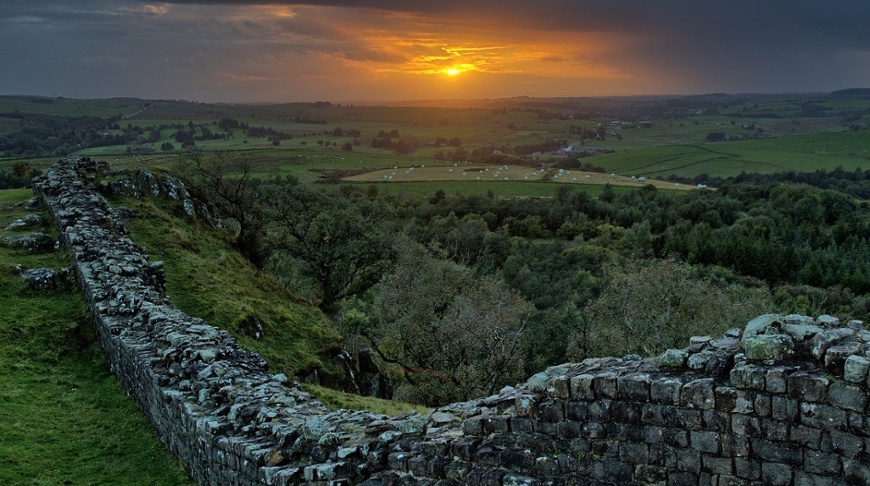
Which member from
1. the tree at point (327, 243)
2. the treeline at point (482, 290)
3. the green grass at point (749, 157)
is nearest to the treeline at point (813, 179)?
the green grass at point (749, 157)

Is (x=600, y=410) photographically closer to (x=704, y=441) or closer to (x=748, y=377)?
(x=704, y=441)

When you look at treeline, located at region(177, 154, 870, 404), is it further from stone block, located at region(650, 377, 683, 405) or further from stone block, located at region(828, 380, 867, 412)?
stone block, located at region(828, 380, 867, 412)

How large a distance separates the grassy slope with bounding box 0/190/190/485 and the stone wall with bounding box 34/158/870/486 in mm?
1133

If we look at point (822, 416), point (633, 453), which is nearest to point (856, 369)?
point (822, 416)

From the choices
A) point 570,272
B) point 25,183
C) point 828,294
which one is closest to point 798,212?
point 828,294

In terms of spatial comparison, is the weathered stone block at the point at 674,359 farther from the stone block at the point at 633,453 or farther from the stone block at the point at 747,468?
the stone block at the point at 747,468

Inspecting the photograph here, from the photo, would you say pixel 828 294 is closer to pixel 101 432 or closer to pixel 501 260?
pixel 501 260

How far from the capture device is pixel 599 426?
736 cm

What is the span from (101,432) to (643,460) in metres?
11.3

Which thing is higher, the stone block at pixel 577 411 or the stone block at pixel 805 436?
the stone block at pixel 805 436

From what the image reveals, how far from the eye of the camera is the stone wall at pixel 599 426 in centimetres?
622

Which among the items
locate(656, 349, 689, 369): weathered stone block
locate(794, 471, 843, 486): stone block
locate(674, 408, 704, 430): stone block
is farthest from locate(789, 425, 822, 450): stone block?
locate(656, 349, 689, 369): weathered stone block

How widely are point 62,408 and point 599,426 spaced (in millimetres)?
12218

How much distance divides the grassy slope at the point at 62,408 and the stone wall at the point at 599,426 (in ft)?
3.72
